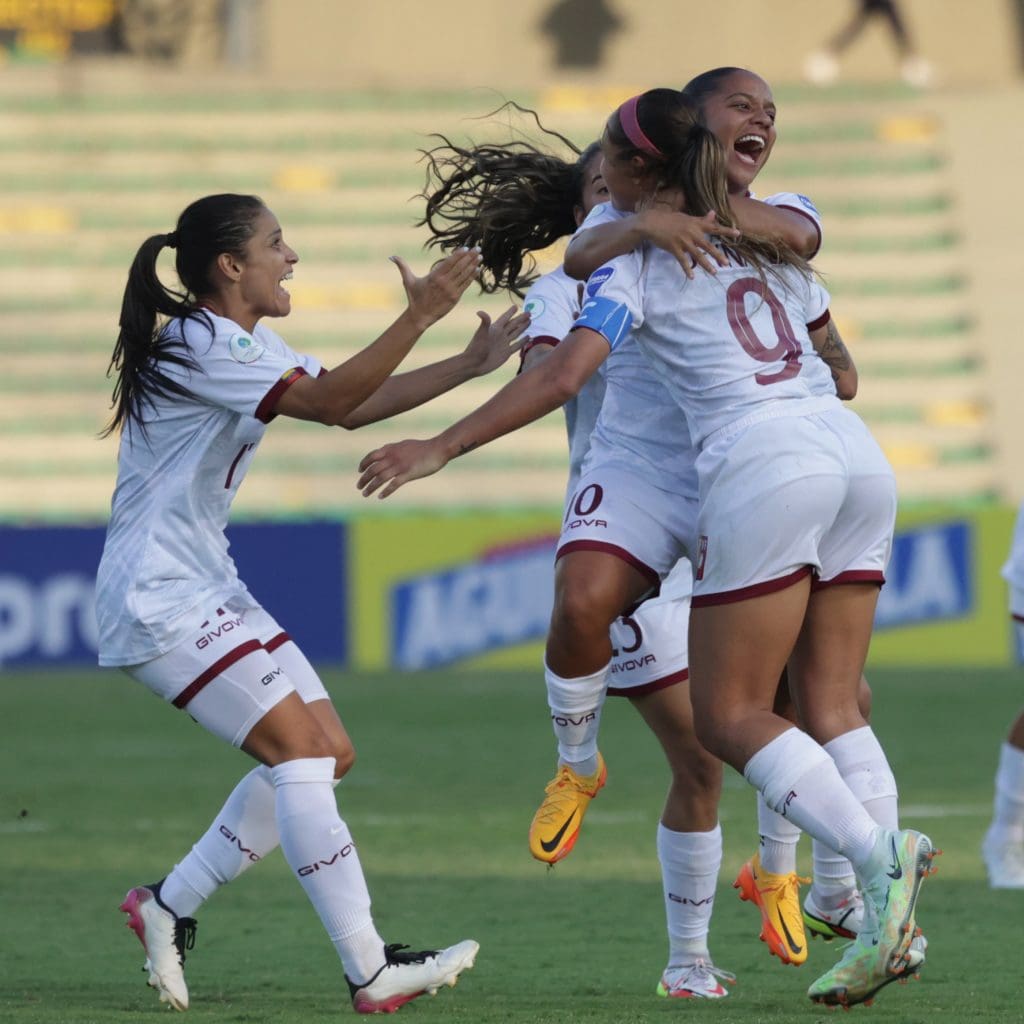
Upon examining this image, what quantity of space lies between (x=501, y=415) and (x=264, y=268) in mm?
895

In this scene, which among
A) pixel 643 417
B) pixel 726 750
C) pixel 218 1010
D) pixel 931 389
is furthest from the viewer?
pixel 931 389

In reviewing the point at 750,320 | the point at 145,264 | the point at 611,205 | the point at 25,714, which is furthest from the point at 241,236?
the point at 25,714

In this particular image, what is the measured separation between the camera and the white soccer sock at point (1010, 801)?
7.00 m

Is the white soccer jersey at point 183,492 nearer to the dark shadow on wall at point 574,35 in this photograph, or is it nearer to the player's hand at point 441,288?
the player's hand at point 441,288

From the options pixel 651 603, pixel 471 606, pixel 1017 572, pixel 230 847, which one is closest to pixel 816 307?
pixel 651 603

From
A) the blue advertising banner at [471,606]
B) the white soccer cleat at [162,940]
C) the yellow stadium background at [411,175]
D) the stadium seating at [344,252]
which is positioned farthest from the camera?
the yellow stadium background at [411,175]

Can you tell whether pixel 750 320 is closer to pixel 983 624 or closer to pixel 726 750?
pixel 726 750

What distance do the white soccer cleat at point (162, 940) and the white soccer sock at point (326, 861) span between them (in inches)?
15.4

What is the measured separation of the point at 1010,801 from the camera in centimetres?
704

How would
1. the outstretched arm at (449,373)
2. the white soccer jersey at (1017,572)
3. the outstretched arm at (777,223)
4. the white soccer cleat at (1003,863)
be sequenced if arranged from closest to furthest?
the outstretched arm at (777,223), the outstretched arm at (449,373), the white soccer cleat at (1003,863), the white soccer jersey at (1017,572)

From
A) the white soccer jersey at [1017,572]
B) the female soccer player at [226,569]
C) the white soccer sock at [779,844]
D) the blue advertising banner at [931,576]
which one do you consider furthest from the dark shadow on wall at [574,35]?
the white soccer sock at [779,844]

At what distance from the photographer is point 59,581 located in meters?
14.5

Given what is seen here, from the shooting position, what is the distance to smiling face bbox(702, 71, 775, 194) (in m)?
4.81

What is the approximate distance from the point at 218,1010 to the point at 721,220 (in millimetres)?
2106
